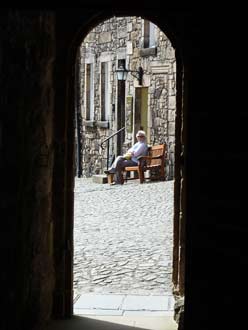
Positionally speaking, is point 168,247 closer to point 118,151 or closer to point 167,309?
point 167,309

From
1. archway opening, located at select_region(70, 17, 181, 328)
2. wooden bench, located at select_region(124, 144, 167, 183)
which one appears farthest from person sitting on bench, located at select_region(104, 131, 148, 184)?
archway opening, located at select_region(70, 17, 181, 328)

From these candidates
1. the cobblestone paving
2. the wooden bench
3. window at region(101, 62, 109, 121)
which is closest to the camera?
the cobblestone paving

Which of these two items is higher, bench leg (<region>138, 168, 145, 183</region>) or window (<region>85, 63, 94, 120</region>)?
window (<region>85, 63, 94, 120</region>)

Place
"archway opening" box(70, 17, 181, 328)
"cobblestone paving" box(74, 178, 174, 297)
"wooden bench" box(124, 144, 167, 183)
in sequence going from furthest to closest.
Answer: "archway opening" box(70, 17, 181, 328) → "wooden bench" box(124, 144, 167, 183) → "cobblestone paving" box(74, 178, 174, 297)

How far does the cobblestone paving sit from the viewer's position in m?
7.04

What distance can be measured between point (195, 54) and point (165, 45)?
45.2 feet

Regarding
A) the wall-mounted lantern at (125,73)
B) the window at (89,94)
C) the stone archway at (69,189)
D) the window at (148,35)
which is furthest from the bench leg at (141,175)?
the stone archway at (69,189)

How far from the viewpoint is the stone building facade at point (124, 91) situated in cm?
1770

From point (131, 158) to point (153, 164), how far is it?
21.0 inches

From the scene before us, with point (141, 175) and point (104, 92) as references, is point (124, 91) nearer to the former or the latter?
point (104, 92)

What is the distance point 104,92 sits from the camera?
21.5 meters

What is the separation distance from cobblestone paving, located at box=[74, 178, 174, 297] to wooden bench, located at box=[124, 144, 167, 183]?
128cm

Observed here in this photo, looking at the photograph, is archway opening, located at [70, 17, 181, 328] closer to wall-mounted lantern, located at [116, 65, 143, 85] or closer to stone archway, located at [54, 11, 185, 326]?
wall-mounted lantern, located at [116, 65, 143, 85]

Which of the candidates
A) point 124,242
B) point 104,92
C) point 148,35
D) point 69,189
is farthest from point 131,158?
point 69,189
